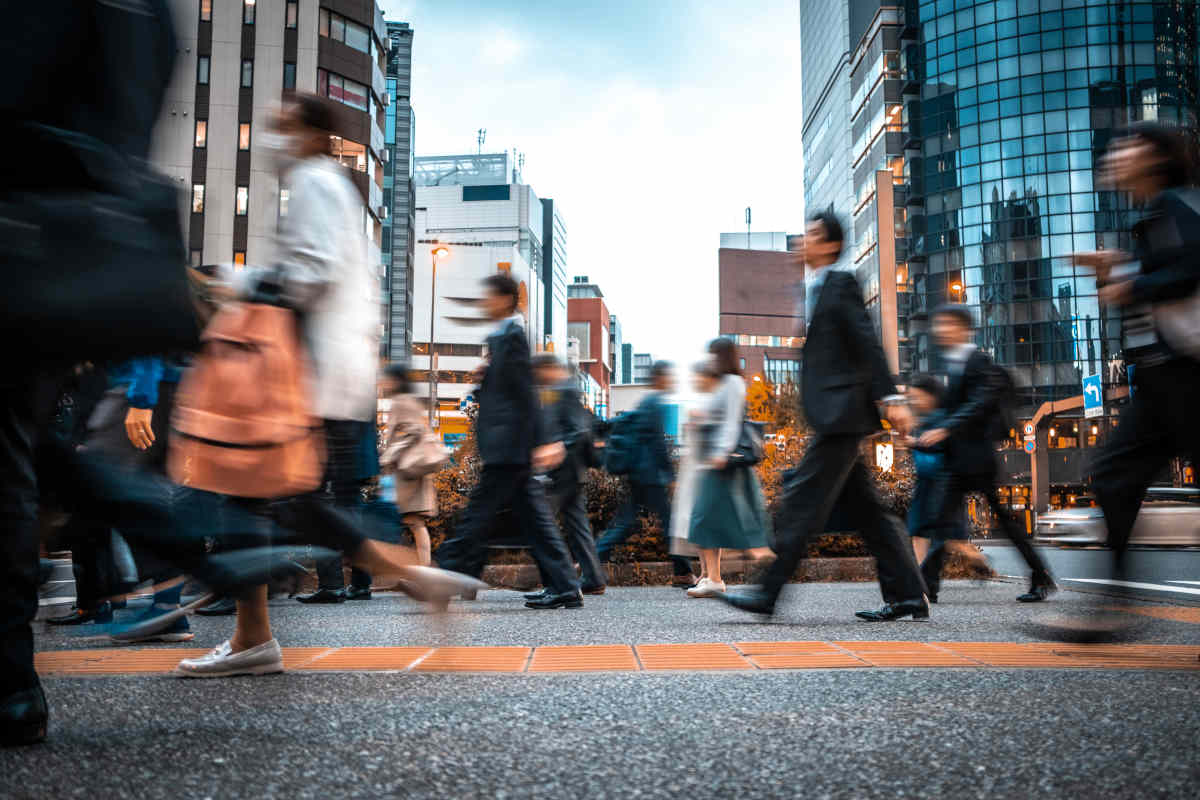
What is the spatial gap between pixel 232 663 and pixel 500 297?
293 centimetres

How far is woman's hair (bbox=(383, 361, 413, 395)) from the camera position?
733 centimetres

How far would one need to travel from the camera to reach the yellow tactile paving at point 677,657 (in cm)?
365

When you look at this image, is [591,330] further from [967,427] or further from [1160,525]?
[967,427]

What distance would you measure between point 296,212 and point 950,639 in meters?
3.34

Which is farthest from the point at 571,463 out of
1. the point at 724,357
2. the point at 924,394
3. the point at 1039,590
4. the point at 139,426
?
the point at 139,426

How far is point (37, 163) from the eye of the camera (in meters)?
1.68

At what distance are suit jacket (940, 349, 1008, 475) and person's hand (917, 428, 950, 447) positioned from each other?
3 centimetres

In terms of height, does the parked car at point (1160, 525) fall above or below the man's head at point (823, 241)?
below

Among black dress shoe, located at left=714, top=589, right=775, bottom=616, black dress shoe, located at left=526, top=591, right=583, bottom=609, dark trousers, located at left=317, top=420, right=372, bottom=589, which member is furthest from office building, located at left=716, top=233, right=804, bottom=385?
dark trousers, located at left=317, top=420, right=372, bottom=589

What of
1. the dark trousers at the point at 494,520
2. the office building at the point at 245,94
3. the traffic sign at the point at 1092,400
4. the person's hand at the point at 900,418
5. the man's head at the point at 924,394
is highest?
the office building at the point at 245,94

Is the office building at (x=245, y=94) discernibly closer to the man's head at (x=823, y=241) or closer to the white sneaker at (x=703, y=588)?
the white sneaker at (x=703, y=588)

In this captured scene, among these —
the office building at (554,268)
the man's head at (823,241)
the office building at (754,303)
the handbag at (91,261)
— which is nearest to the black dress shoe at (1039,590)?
the man's head at (823,241)

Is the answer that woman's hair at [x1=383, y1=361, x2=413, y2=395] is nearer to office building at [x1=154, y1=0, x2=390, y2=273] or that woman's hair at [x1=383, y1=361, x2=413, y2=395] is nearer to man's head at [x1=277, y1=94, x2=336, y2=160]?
man's head at [x1=277, y1=94, x2=336, y2=160]

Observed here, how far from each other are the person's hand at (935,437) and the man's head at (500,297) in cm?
258
